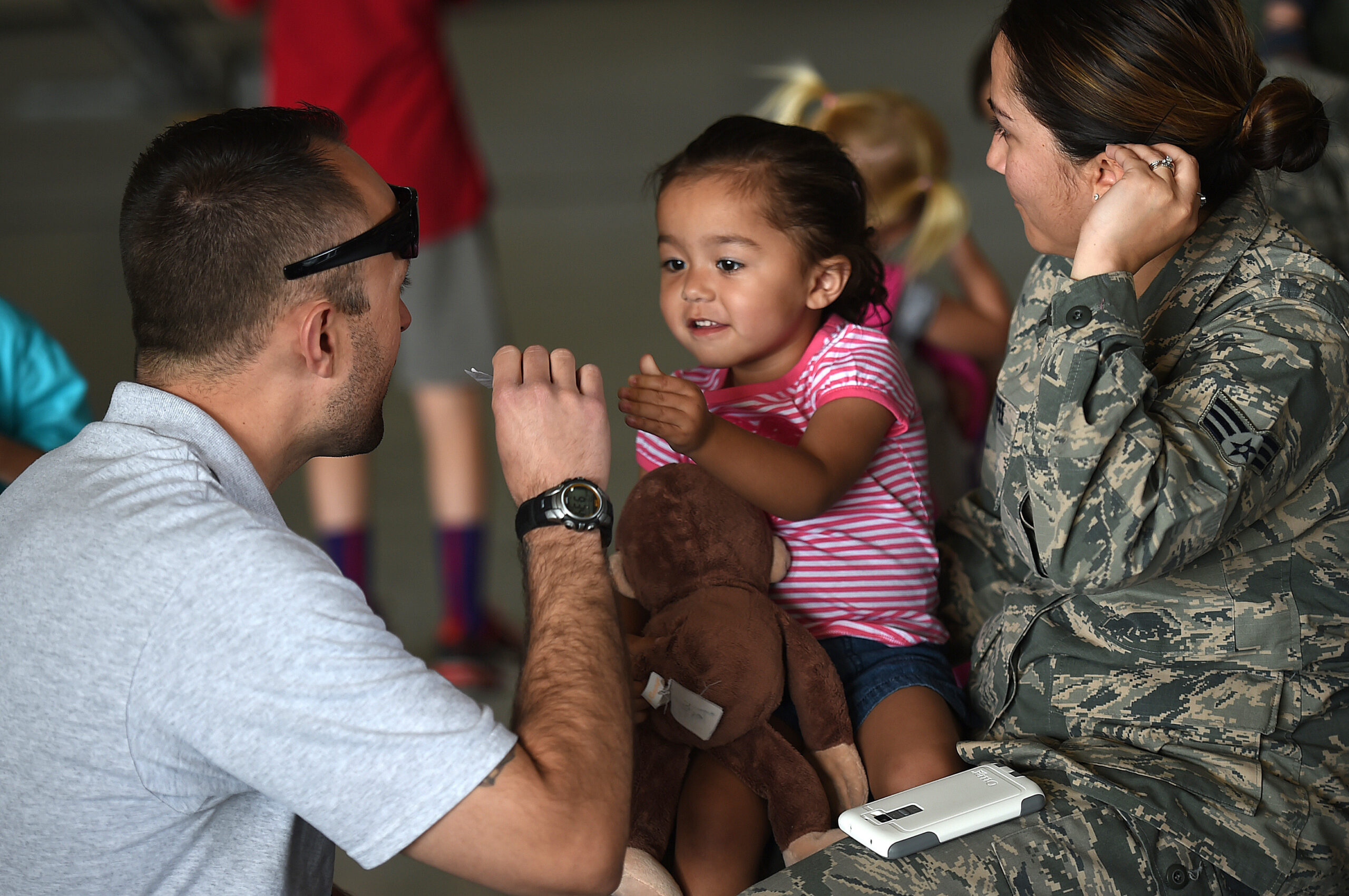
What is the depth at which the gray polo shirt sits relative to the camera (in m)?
1.04

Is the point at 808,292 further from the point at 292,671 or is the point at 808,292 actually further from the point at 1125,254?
the point at 292,671

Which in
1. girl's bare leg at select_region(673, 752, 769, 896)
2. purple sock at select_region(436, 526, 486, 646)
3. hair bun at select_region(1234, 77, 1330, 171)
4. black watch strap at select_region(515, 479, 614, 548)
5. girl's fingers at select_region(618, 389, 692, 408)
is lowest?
purple sock at select_region(436, 526, 486, 646)

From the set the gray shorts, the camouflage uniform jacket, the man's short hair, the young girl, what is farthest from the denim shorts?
the gray shorts

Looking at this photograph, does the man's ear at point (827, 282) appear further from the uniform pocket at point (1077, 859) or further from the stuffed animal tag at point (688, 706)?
the uniform pocket at point (1077, 859)

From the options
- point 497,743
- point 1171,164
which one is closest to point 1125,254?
point 1171,164

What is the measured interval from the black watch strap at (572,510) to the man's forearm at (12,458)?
935 mm

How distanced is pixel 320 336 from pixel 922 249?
176 cm

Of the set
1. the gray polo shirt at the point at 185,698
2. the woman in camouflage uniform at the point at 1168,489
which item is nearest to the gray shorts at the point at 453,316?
the woman in camouflage uniform at the point at 1168,489

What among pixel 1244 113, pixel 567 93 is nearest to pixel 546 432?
pixel 1244 113

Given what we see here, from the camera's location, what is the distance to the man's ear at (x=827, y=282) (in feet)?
5.91

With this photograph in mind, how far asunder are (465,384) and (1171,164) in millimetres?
2074

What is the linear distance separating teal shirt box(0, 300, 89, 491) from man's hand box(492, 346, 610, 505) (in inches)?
38.5

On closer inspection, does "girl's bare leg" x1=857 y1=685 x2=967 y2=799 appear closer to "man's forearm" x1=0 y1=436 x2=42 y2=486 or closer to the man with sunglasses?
the man with sunglasses

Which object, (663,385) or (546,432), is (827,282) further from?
(546,432)
